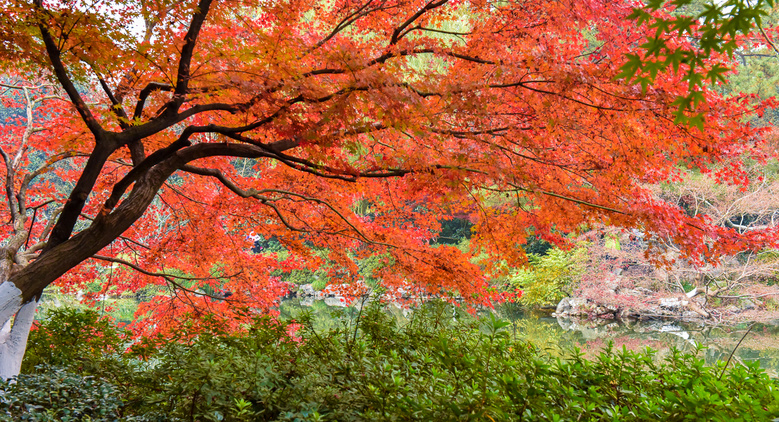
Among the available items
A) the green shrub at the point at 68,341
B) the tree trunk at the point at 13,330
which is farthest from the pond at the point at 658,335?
the tree trunk at the point at 13,330

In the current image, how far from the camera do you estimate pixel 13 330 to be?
3.12 meters

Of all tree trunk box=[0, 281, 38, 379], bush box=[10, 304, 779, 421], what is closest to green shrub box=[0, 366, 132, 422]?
bush box=[10, 304, 779, 421]

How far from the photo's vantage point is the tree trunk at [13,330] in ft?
9.65

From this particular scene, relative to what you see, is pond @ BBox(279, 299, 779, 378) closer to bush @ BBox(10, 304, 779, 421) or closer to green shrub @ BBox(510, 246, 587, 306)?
green shrub @ BBox(510, 246, 587, 306)

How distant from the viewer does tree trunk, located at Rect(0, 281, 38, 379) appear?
116 inches

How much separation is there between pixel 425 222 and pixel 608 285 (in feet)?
26.3

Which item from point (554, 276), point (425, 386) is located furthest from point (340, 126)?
point (554, 276)

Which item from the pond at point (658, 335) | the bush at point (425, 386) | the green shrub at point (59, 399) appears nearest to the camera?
the bush at point (425, 386)

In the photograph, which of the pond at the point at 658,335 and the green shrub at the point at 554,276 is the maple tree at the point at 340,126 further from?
the green shrub at the point at 554,276

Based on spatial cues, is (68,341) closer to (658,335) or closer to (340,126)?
(340,126)

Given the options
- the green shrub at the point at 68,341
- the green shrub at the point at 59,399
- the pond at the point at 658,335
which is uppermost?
the green shrub at the point at 68,341

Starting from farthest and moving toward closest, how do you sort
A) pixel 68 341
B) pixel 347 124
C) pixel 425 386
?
pixel 68 341 < pixel 347 124 < pixel 425 386

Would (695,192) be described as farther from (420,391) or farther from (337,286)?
(420,391)

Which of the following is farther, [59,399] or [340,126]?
[340,126]
